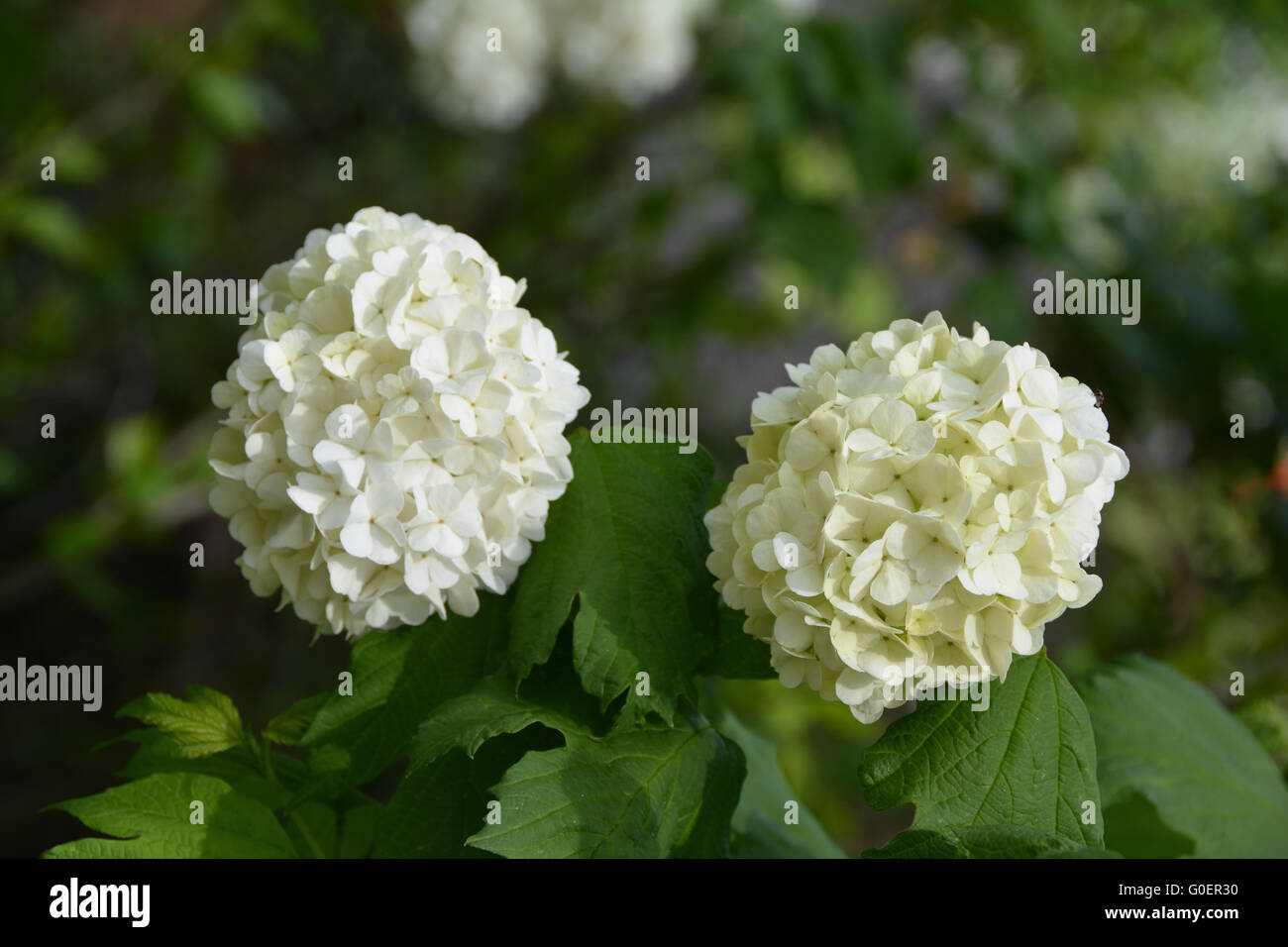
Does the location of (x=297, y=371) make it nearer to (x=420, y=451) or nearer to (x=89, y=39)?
(x=420, y=451)

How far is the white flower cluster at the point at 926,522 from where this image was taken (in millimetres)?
822

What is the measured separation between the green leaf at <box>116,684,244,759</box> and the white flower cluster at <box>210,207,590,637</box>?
0.40ft

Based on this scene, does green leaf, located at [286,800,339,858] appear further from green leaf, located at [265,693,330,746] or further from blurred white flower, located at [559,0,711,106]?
blurred white flower, located at [559,0,711,106]

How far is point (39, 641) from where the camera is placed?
3762 mm

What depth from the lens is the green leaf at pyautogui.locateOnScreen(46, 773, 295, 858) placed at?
0.91 m

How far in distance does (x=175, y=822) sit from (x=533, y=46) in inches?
104

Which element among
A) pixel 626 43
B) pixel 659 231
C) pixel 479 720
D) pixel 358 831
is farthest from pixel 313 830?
pixel 659 231

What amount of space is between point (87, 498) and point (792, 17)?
2724 millimetres

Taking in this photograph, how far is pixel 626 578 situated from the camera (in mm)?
955

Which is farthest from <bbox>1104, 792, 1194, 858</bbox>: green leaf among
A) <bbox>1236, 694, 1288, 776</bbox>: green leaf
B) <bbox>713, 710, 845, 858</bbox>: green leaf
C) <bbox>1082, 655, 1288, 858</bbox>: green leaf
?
<bbox>713, 710, 845, 858</bbox>: green leaf

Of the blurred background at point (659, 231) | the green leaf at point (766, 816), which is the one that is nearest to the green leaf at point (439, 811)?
the green leaf at point (766, 816)

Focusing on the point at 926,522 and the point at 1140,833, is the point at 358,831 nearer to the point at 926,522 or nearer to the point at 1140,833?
the point at 926,522

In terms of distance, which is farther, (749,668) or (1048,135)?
(1048,135)
